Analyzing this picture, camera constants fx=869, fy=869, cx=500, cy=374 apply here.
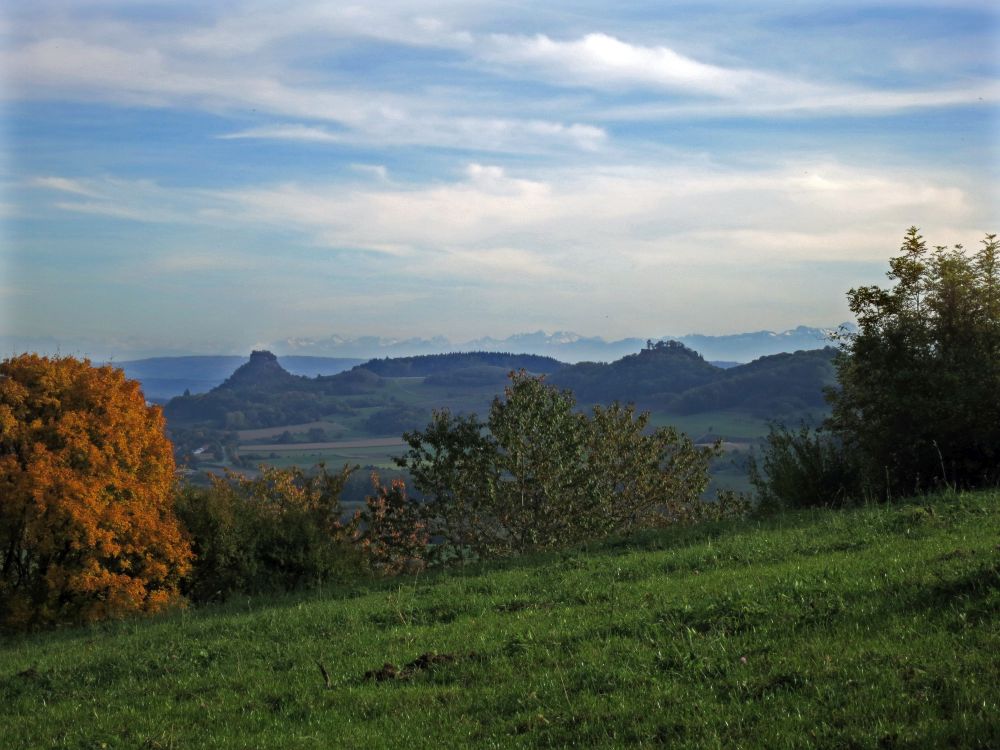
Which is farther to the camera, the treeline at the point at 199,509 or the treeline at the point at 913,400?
the treeline at the point at 199,509

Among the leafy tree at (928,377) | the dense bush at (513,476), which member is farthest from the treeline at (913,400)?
the dense bush at (513,476)

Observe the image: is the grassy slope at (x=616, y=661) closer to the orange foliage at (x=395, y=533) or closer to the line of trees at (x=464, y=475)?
the line of trees at (x=464, y=475)

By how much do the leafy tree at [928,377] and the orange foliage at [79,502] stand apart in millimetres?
21666

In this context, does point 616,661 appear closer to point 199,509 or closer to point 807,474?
point 807,474

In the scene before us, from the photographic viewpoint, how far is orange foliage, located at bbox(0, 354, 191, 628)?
2752cm

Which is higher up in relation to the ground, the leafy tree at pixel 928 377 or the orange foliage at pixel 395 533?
the leafy tree at pixel 928 377

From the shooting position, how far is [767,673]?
871 centimetres

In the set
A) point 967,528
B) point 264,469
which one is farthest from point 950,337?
point 264,469

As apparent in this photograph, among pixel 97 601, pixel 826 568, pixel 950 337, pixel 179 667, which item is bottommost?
pixel 97 601

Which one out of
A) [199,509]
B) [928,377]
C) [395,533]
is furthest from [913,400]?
[199,509]

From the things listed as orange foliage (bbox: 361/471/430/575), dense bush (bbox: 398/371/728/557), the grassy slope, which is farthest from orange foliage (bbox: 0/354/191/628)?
the grassy slope

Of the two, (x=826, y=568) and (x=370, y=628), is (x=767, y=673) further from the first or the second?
(x=370, y=628)

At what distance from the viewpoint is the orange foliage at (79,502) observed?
27516 millimetres

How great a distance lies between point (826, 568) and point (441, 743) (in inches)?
267
